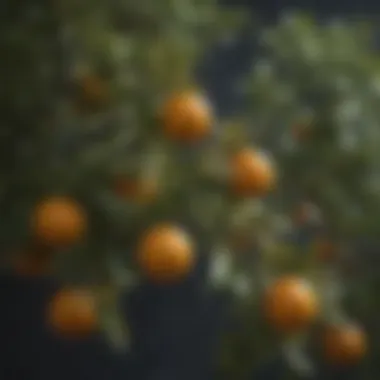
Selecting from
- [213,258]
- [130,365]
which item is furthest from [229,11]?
[130,365]

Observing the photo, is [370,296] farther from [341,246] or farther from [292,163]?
[292,163]

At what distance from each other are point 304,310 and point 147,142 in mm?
197

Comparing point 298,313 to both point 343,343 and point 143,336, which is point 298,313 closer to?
point 343,343

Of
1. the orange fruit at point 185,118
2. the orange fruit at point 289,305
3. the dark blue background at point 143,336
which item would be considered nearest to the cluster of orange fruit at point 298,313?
the orange fruit at point 289,305

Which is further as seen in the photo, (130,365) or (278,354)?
(130,365)

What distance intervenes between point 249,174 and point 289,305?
0.12 m

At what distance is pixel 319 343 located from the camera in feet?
3.07

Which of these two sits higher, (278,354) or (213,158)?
(213,158)

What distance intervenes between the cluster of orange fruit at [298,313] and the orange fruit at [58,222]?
174 millimetres

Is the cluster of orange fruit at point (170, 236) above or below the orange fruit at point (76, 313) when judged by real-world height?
above

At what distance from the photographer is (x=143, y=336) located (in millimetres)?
→ 1286

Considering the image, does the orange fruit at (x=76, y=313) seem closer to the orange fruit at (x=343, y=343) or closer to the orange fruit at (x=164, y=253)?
the orange fruit at (x=164, y=253)

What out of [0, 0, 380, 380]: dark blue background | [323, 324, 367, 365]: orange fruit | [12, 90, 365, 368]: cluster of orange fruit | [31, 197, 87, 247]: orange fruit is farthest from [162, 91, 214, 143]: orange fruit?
[0, 0, 380, 380]: dark blue background

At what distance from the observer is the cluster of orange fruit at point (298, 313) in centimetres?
84
